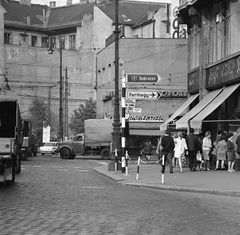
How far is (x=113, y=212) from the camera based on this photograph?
12.0 metres

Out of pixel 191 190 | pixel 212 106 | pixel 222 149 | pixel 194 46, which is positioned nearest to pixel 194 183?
pixel 191 190

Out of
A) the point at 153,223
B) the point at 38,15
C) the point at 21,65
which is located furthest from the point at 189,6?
the point at 38,15

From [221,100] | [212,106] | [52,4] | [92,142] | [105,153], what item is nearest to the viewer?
[221,100]

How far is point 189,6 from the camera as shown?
3225 cm

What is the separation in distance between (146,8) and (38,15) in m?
18.3

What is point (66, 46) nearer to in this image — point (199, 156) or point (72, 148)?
point (72, 148)

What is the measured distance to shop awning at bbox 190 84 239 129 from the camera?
27375mm

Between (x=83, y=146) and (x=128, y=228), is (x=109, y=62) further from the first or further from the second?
(x=128, y=228)

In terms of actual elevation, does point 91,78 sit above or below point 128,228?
above

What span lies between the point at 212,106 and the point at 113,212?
16970 millimetres

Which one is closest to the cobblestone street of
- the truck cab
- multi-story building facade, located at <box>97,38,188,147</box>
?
the truck cab

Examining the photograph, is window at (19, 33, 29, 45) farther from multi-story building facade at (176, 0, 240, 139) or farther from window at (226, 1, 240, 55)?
window at (226, 1, 240, 55)

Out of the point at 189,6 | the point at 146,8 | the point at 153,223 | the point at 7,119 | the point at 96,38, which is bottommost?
the point at 153,223

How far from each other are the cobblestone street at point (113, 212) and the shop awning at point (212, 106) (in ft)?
34.5
